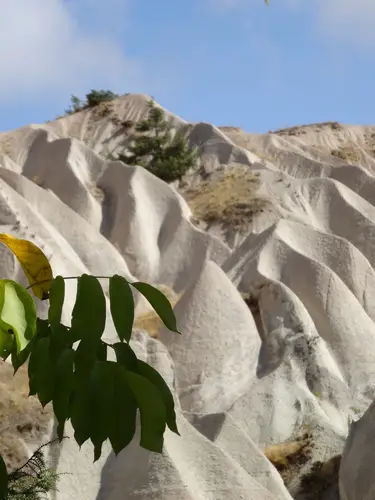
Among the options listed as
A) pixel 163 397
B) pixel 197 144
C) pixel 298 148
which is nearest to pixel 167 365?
pixel 163 397

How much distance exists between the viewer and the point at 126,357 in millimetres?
2434

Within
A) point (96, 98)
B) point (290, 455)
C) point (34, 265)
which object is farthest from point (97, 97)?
point (34, 265)

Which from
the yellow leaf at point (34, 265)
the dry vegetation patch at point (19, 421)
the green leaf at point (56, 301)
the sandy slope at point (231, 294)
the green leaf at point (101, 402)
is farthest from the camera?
the sandy slope at point (231, 294)

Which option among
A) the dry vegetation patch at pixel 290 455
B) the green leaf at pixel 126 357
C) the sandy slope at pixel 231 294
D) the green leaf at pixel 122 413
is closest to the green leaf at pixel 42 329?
the green leaf at pixel 126 357

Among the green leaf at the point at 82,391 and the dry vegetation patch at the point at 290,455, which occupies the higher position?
the green leaf at the point at 82,391

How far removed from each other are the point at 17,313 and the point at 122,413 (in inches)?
16.2

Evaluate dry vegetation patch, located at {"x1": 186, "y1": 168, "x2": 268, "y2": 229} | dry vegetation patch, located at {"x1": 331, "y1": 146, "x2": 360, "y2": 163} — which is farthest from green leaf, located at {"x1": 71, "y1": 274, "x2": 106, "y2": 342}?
dry vegetation patch, located at {"x1": 331, "y1": 146, "x2": 360, "y2": 163}

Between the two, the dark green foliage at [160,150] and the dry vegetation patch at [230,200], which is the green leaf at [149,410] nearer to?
the dry vegetation patch at [230,200]

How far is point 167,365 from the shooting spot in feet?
47.3

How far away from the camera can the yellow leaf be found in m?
2.83

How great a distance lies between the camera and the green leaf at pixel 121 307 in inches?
93.0

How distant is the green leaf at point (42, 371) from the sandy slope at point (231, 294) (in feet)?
27.9

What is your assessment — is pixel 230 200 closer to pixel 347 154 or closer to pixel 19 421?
pixel 347 154

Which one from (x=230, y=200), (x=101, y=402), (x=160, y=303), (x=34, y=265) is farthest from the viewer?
(x=230, y=200)
